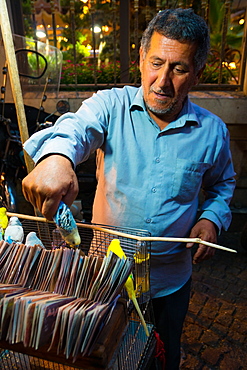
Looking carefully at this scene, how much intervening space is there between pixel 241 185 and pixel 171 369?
10.2 feet

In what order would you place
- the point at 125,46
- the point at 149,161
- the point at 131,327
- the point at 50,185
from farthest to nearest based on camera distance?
the point at 125,46
the point at 149,161
the point at 131,327
the point at 50,185

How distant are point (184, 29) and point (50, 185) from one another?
1.00m

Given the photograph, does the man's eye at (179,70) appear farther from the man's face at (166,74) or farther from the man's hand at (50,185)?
the man's hand at (50,185)

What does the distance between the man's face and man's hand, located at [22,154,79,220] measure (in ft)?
2.33

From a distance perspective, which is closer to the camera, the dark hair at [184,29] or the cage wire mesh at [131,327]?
the cage wire mesh at [131,327]

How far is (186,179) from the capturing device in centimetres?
156

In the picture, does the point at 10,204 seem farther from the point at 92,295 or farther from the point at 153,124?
the point at 92,295

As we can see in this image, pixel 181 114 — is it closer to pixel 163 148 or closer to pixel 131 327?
pixel 163 148

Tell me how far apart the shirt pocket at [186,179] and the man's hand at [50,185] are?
72cm

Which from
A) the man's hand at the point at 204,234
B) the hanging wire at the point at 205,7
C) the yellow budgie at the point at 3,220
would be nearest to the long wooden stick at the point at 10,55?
the yellow budgie at the point at 3,220

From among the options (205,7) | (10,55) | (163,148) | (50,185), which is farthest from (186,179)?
(205,7)

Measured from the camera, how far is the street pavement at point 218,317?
2416mm

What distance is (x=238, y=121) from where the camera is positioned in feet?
13.2

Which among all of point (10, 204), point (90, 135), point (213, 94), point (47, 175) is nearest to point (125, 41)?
point (213, 94)
